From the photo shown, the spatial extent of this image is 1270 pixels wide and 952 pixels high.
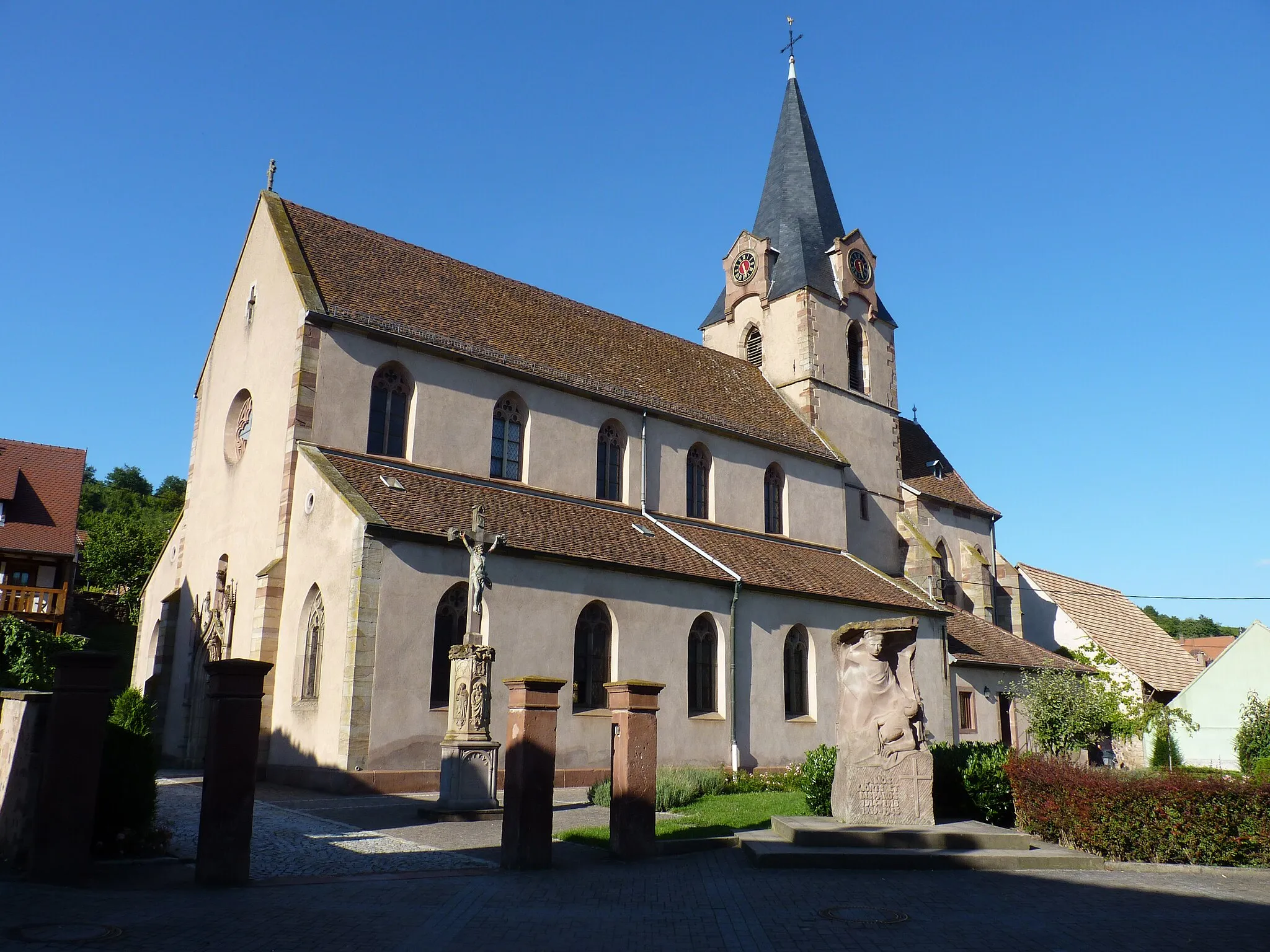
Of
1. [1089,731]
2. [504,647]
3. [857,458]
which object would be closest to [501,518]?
[504,647]

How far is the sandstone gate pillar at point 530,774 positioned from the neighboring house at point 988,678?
19939 mm

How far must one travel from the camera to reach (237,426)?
24.0 m

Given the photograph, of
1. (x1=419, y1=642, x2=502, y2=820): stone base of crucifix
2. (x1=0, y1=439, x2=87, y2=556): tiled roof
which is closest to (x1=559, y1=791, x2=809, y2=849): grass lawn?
(x1=419, y1=642, x2=502, y2=820): stone base of crucifix

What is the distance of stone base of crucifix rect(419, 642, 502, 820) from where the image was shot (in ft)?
48.0

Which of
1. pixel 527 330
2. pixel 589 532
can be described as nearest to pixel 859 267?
pixel 527 330

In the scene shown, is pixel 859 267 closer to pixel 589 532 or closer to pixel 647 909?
pixel 589 532

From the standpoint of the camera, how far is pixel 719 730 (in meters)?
22.3

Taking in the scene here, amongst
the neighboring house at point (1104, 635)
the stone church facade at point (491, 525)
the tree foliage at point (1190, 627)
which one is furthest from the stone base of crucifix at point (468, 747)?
the tree foliage at point (1190, 627)

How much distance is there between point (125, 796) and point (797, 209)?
30662mm

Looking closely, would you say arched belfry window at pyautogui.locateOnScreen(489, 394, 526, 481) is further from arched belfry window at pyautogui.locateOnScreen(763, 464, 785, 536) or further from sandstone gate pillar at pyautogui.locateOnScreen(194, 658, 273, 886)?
sandstone gate pillar at pyautogui.locateOnScreen(194, 658, 273, 886)

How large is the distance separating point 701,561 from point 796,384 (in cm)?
1137

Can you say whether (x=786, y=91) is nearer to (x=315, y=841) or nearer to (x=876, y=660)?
(x=876, y=660)

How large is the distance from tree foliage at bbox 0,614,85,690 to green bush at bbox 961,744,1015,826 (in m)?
26.0

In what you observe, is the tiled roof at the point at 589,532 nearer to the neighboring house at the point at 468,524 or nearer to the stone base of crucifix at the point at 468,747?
the neighboring house at the point at 468,524
